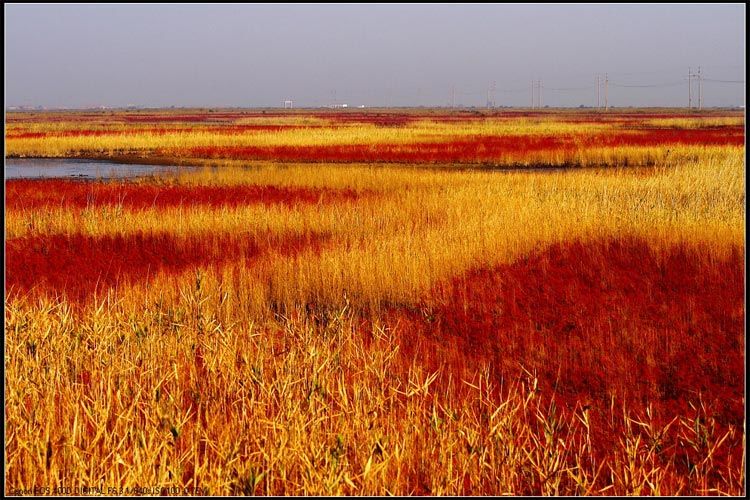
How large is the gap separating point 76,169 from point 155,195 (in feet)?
39.8

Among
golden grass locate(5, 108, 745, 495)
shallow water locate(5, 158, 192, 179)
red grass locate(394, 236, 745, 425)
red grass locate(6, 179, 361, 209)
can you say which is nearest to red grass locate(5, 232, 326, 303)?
golden grass locate(5, 108, 745, 495)

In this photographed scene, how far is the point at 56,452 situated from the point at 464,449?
238 centimetres

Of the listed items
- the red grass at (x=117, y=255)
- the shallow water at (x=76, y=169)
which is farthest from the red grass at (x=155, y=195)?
the shallow water at (x=76, y=169)

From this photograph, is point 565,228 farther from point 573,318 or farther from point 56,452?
point 56,452

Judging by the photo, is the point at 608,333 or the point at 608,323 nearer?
the point at 608,333

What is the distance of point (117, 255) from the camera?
1212 cm

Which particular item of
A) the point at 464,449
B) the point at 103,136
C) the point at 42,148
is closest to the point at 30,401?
the point at 464,449

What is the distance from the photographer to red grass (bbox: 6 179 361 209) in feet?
56.7

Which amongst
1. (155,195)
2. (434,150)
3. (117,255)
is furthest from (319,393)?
(434,150)

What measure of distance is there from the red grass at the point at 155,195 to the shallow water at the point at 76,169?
14.1ft

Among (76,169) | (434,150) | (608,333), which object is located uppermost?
(434,150)

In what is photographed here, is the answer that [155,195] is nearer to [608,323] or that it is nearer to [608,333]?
[608,323]

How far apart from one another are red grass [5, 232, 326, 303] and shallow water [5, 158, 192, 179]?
40.4ft

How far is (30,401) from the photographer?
525 centimetres
